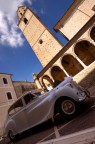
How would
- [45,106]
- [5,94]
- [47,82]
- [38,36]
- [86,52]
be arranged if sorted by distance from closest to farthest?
1. [45,106]
2. [86,52]
3. [47,82]
4. [38,36]
5. [5,94]

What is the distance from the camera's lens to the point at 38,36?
2708 cm

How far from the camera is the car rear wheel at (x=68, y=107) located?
5785 millimetres

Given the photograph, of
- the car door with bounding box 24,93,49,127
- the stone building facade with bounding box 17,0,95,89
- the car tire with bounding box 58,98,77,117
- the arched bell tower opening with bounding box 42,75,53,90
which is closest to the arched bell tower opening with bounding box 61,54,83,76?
the stone building facade with bounding box 17,0,95,89

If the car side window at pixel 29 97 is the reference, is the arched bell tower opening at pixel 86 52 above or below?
above

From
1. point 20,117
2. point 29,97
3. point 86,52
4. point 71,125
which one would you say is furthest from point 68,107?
point 86,52

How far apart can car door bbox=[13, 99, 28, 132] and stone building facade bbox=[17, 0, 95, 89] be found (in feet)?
32.0

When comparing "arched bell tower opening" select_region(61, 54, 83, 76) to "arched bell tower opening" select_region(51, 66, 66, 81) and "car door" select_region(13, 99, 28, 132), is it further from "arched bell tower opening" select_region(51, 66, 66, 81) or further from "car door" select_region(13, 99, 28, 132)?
"car door" select_region(13, 99, 28, 132)

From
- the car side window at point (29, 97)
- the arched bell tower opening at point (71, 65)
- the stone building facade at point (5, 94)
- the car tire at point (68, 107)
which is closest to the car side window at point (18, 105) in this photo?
the car side window at point (29, 97)

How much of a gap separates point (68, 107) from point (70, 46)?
14569 mm

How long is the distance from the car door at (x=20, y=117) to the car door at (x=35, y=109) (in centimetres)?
28

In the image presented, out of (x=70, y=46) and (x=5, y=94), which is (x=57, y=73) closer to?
(x=70, y=46)

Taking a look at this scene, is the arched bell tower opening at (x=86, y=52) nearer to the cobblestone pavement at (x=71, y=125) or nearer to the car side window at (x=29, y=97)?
the car side window at (x=29, y=97)

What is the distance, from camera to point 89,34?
18000 mm

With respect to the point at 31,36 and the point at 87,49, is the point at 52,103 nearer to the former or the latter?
the point at 87,49
